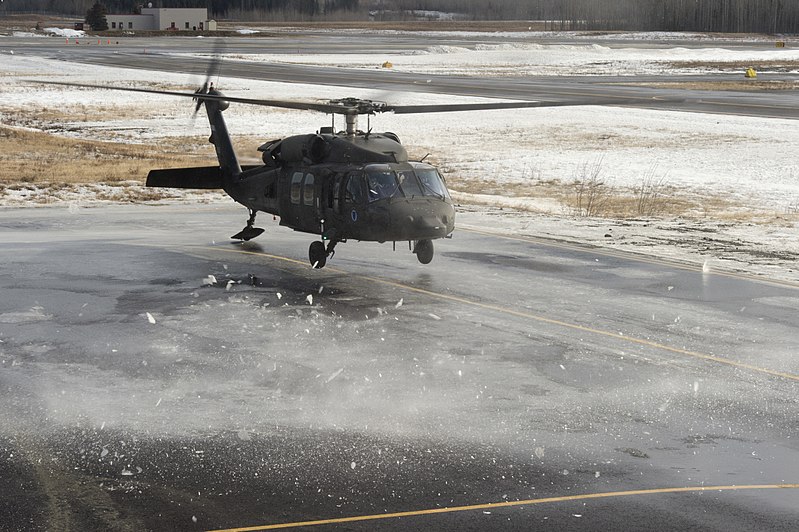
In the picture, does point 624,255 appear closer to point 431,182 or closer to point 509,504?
point 431,182

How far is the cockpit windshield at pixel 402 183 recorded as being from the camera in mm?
21750

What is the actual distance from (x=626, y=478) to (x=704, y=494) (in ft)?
3.15

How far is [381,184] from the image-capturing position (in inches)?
859

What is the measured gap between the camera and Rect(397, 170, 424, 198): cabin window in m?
21.8

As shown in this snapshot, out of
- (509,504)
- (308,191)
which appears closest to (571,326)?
(308,191)

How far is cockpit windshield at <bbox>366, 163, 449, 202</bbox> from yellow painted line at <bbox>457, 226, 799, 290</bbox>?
6454mm

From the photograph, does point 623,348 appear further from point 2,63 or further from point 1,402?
point 2,63

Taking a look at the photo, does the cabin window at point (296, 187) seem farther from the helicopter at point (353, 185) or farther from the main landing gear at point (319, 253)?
the main landing gear at point (319, 253)

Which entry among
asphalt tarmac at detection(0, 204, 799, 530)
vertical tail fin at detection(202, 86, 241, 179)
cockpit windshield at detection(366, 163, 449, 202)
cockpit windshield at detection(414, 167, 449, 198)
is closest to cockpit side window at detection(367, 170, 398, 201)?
cockpit windshield at detection(366, 163, 449, 202)

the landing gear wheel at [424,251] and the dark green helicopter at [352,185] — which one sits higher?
the dark green helicopter at [352,185]

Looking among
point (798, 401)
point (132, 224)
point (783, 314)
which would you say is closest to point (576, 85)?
point (132, 224)

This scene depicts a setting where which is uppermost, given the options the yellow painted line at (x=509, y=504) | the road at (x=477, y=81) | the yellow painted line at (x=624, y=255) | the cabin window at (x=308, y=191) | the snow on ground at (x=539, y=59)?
the snow on ground at (x=539, y=59)

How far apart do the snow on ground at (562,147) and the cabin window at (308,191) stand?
8871 millimetres

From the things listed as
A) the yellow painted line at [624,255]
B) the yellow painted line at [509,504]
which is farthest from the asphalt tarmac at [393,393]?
the yellow painted line at [624,255]
